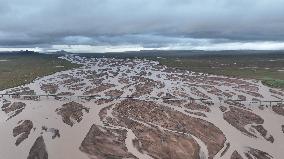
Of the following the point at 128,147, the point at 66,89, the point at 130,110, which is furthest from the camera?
the point at 66,89

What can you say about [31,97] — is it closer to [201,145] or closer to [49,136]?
[49,136]

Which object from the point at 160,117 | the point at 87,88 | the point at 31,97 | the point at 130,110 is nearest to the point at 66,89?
the point at 87,88

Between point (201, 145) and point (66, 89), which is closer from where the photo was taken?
point (201, 145)

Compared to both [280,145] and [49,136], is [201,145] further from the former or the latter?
[49,136]

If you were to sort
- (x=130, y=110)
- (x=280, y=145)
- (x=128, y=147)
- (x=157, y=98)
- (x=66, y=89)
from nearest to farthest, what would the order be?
(x=128, y=147), (x=280, y=145), (x=130, y=110), (x=157, y=98), (x=66, y=89)

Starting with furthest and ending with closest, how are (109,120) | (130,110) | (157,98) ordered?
(157,98) < (130,110) < (109,120)

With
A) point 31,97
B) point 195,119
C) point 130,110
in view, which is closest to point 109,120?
point 130,110

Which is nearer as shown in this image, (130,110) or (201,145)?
(201,145)

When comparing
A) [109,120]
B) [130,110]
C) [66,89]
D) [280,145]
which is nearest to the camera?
[280,145]
